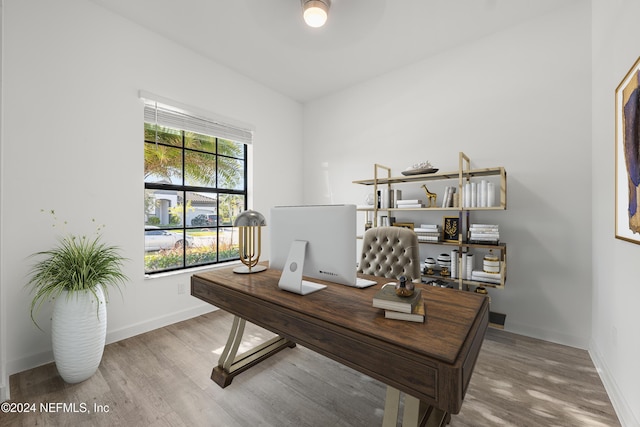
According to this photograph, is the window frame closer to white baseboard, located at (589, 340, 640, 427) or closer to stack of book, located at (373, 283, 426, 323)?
stack of book, located at (373, 283, 426, 323)

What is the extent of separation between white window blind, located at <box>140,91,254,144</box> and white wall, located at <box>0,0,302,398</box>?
10cm

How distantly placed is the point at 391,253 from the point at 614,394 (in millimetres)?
1527

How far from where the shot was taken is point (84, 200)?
2252mm

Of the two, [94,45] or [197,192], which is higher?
[94,45]

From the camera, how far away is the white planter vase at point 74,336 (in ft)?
5.87

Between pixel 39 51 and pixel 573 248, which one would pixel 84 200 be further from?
pixel 573 248

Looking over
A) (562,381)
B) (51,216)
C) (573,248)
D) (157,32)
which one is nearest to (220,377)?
(51,216)

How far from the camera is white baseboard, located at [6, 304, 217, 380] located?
1.95 meters

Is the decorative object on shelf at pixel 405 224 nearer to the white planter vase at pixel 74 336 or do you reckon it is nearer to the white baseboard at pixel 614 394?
the white baseboard at pixel 614 394

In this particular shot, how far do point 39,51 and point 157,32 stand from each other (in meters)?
0.99

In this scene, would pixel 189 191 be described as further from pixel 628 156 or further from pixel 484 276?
pixel 628 156

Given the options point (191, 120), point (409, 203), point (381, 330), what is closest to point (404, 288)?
point (381, 330)

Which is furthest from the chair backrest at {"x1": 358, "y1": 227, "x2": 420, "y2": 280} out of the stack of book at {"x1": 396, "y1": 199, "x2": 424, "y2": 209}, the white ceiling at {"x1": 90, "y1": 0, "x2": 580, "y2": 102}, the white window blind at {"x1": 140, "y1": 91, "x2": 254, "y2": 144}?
the white window blind at {"x1": 140, "y1": 91, "x2": 254, "y2": 144}

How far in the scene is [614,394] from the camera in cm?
163
